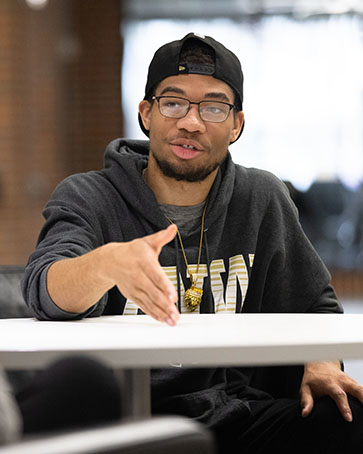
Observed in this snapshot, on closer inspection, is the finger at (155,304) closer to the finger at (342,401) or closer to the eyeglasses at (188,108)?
the finger at (342,401)

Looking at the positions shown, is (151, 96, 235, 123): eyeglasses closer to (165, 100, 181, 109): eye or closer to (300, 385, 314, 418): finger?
(165, 100, 181, 109): eye

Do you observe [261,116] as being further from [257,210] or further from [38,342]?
[38,342]

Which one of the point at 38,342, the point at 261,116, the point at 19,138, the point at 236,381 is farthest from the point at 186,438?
the point at 261,116

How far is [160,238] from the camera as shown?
1274mm

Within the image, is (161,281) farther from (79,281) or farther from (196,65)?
(196,65)

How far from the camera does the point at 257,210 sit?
196 cm

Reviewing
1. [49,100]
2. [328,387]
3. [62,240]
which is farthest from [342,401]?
[49,100]

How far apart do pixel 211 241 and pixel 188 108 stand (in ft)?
1.06

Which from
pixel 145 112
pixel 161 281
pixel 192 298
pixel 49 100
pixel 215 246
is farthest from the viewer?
pixel 49 100

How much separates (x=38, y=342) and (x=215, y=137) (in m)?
0.91

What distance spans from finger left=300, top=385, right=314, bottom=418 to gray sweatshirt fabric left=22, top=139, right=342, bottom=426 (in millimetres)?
123

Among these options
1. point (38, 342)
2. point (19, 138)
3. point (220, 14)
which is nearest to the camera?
point (38, 342)

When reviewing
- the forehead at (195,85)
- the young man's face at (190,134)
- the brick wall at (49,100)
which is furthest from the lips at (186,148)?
the brick wall at (49,100)

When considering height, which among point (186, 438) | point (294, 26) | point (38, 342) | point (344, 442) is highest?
point (294, 26)
